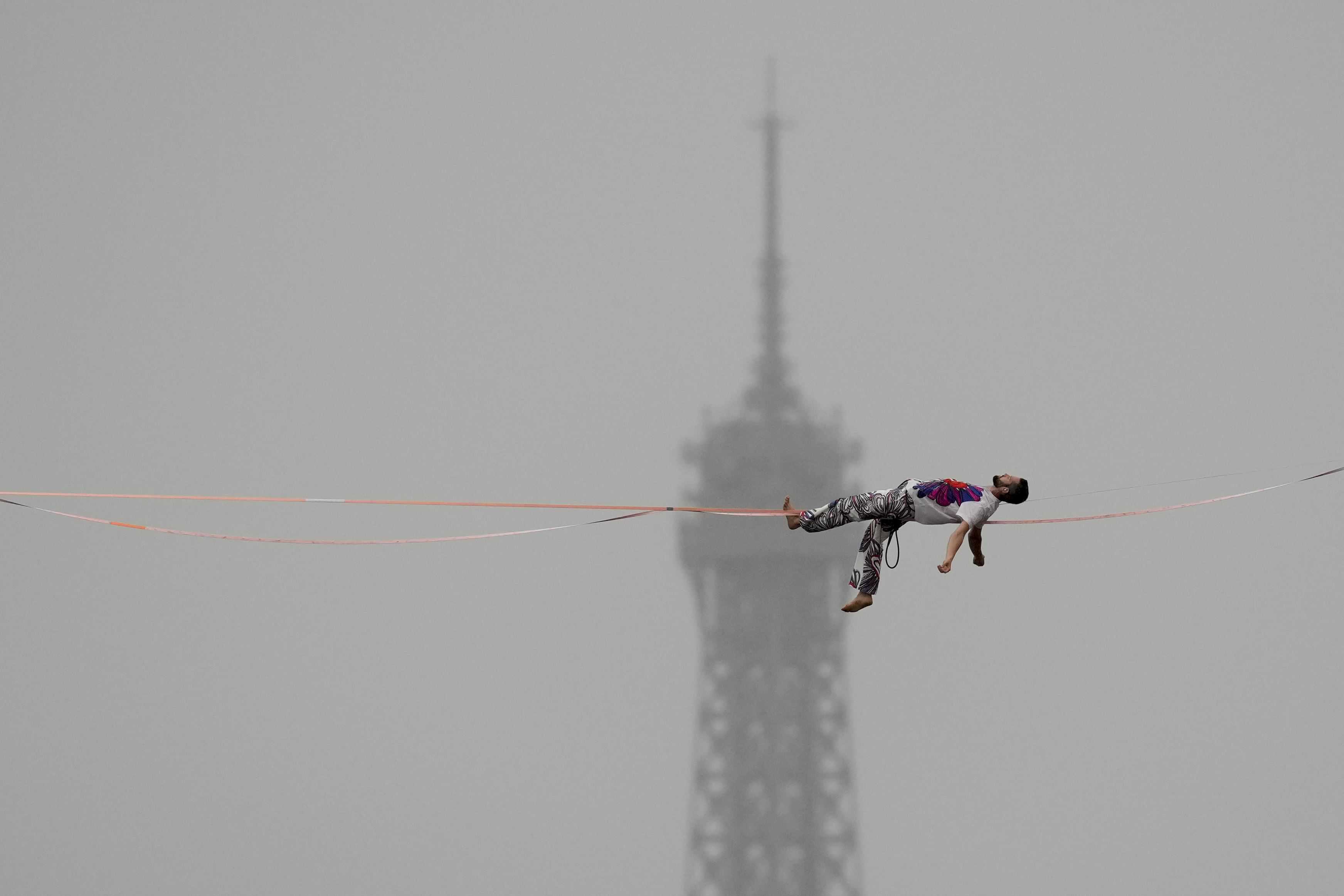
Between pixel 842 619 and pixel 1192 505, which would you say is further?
pixel 842 619

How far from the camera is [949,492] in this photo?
2934 cm

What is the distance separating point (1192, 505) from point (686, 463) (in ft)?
299

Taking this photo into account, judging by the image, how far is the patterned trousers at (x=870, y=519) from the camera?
30.2 meters

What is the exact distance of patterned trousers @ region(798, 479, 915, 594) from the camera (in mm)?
30234

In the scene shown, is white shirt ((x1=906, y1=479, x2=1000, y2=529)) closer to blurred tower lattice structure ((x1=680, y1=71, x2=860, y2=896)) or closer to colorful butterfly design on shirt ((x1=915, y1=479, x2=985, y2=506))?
colorful butterfly design on shirt ((x1=915, y1=479, x2=985, y2=506))

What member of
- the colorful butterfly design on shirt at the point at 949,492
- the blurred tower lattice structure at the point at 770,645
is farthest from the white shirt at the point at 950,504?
the blurred tower lattice structure at the point at 770,645

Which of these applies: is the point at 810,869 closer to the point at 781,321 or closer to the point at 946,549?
the point at 781,321

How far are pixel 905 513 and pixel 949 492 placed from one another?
43.9 inches

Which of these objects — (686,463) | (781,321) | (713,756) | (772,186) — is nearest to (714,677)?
(713,756)

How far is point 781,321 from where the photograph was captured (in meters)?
126

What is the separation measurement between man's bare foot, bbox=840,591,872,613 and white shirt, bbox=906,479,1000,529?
1.39 metres

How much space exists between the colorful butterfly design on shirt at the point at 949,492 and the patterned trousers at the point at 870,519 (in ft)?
Result: 1.42

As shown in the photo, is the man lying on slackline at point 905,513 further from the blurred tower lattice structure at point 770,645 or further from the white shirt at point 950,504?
the blurred tower lattice structure at point 770,645

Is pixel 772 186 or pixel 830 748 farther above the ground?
pixel 772 186
